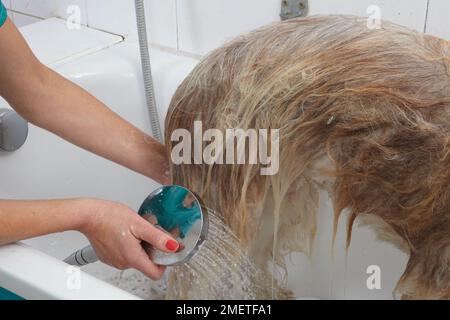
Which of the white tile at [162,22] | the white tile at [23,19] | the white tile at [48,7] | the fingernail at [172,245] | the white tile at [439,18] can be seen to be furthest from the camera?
the white tile at [23,19]

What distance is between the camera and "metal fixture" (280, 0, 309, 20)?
1.30m

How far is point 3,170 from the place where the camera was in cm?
142

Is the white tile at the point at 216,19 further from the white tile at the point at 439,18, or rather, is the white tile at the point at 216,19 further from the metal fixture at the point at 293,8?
the white tile at the point at 439,18

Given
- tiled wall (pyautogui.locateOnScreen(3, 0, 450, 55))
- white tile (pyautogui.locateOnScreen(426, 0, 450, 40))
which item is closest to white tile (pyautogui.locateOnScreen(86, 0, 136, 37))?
tiled wall (pyautogui.locateOnScreen(3, 0, 450, 55))

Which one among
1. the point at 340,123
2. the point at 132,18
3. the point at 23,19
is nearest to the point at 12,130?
the point at 132,18

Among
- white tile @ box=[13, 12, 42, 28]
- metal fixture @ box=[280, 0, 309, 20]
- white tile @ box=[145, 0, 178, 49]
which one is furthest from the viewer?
white tile @ box=[13, 12, 42, 28]

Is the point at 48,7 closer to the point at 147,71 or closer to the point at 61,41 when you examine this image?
the point at 61,41

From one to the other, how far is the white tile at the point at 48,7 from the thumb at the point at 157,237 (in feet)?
2.85

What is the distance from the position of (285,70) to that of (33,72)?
375mm

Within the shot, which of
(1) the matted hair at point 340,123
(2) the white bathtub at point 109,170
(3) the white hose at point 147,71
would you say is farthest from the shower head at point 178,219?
(3) the white hose at point 147,71

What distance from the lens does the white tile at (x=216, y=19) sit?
1361 mm

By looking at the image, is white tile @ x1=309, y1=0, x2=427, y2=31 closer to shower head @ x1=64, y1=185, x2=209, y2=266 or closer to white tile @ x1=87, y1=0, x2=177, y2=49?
white tile @ x1=87, y1=0, x2=177, y2=49

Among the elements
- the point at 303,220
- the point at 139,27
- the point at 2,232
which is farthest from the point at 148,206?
the point at 139,27

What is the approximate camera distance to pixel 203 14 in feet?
4.73
